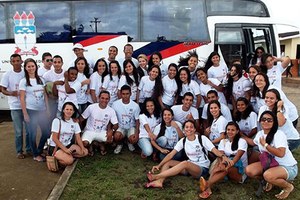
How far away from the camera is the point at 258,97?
510 cm

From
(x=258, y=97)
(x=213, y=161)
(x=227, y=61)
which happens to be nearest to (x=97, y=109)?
(x=213, y=161)

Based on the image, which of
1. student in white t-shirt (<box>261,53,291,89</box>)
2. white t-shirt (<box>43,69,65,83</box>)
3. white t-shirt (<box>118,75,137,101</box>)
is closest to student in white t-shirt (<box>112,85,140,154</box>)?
white t-shirt (<box>118,75,137,101</box>)

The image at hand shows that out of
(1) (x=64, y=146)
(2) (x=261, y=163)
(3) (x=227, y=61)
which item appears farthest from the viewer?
(3) (x=227, y=61)

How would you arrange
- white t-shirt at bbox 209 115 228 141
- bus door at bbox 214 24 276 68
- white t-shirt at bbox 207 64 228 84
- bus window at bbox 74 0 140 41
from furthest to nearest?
bus window at bbox 74 0 140 41, bus door at bbox 214 24 276 68, white t-shirt at bbox 207 64 228 84, white t-shirt at bbox 209 115 228 141

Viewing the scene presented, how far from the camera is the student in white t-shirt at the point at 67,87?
544 cm

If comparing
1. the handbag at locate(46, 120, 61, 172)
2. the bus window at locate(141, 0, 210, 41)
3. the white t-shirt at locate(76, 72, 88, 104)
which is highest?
the bus window at locate(141, 0, 210, 41)

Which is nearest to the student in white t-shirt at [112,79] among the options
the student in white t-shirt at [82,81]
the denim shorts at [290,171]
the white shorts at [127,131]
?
the student in white t-shirt at [82,81]

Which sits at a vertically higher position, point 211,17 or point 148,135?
point 211,17

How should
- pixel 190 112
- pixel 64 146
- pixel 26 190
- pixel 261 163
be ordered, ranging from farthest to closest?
pixel 190 112, pixel 64 146, pixel 26 190, pixel 261 163

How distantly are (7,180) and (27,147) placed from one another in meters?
0.97

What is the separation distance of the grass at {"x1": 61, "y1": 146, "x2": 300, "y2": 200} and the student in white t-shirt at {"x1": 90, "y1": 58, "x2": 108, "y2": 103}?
125 centimetres

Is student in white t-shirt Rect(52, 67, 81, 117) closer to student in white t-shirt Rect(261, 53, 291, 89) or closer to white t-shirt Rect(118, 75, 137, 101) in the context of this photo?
white t-shirt Rect(118, 75, 137, 101)

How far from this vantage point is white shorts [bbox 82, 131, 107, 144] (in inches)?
211

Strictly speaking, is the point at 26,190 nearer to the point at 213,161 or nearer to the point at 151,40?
the point at 213,161
